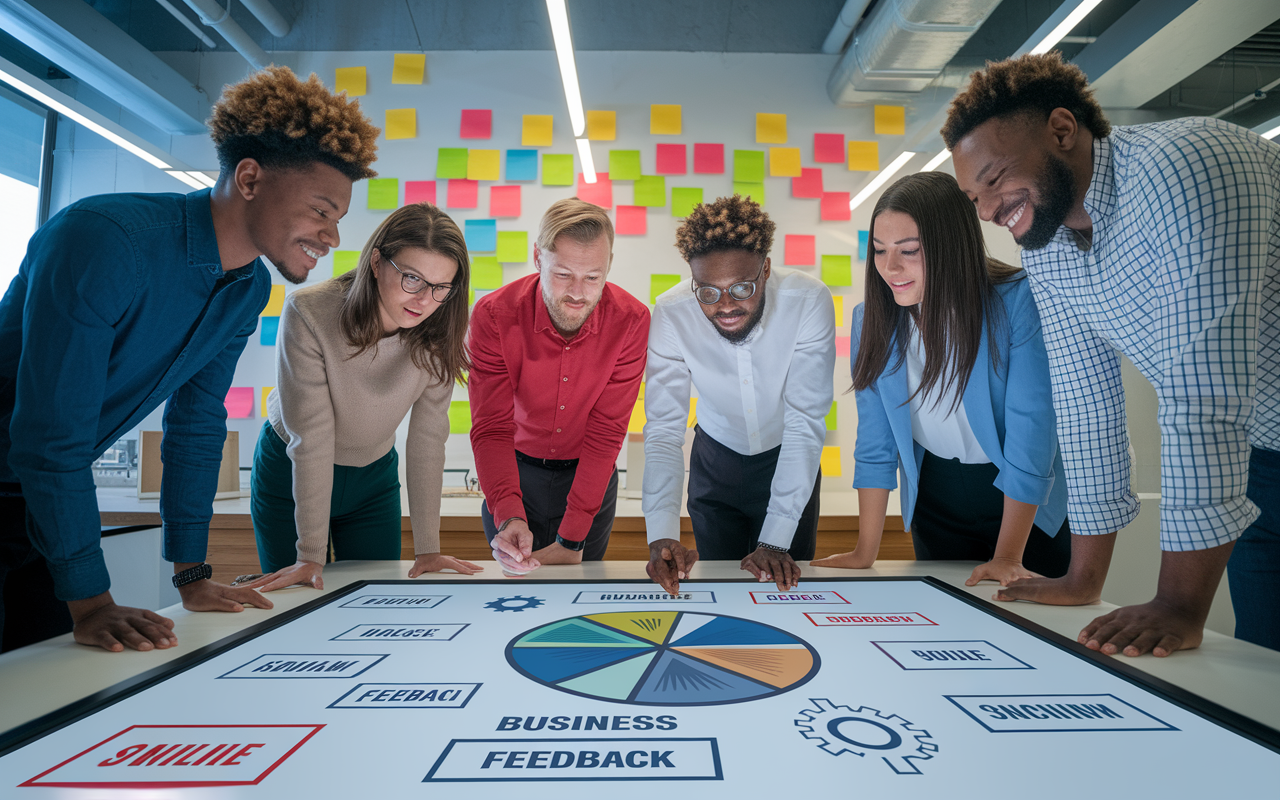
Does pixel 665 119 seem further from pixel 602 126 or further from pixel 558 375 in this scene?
pixel 558 375

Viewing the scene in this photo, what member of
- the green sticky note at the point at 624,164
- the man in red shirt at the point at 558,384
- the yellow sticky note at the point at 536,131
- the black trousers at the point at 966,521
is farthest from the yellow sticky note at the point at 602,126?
the black trousers at the point at 966,521

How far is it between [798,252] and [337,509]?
2.24 m

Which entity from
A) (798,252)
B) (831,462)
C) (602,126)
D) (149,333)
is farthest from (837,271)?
(149,333)

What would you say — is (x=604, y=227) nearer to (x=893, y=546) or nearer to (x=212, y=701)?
(x=212, y=701)

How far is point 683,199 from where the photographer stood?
3016 mm

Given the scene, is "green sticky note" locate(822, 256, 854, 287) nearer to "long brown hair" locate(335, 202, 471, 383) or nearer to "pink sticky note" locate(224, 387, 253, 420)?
"long brown hair" locate(335, 202, 471, 383)

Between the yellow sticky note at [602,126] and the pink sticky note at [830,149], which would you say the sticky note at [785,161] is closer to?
the pink sticky note at [830,149]

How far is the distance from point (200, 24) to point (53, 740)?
3462 millimetres

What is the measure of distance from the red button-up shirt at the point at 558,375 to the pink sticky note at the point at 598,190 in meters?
1.30

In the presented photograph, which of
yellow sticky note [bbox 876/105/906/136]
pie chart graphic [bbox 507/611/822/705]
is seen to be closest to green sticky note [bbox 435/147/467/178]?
yellow sticky note [bbox 876/105/906/136]

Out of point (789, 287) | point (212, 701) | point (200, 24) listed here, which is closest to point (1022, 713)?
point (212, 701)

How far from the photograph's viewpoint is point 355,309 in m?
1.44

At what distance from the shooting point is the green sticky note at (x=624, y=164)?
3.02m

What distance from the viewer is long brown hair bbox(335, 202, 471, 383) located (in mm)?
1442
